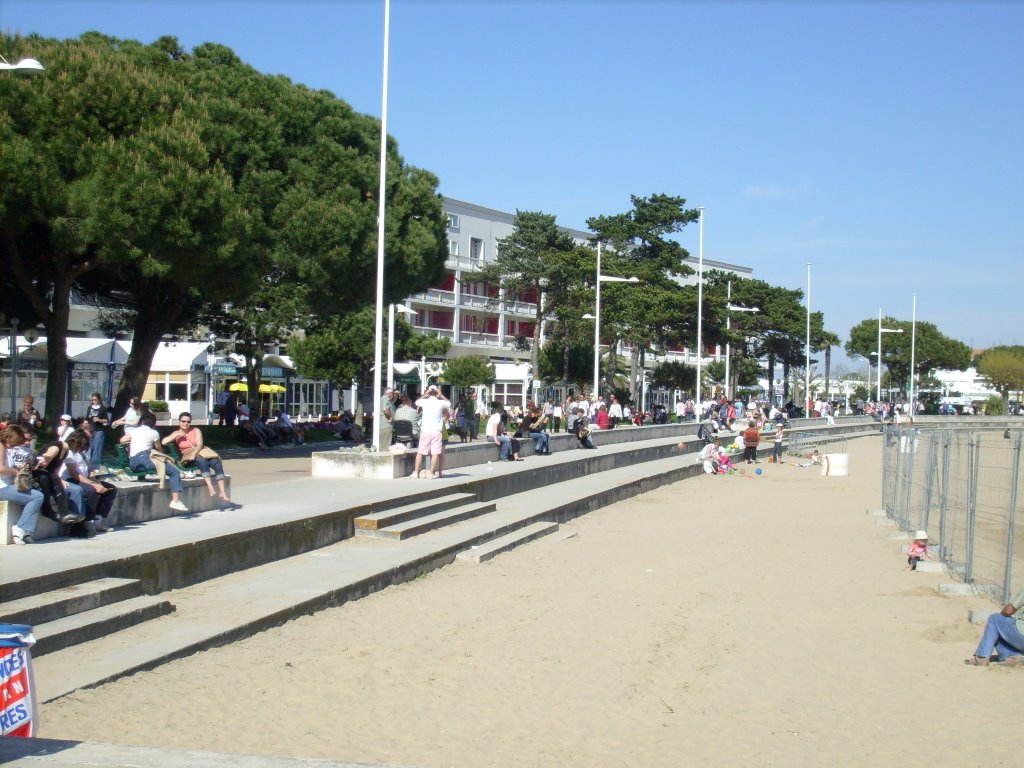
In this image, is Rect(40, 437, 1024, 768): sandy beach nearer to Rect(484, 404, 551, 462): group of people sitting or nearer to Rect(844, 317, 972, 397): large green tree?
Rect(484, 404, 551, 462): group of people sitting

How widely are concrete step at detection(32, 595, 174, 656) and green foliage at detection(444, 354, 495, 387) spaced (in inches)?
1910

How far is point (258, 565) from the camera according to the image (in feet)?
40.1

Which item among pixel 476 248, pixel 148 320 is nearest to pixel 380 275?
pixel 148 320

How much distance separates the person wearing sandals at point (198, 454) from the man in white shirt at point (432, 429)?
5182 millimetres

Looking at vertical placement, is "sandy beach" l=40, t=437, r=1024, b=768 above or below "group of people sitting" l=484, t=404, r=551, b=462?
below

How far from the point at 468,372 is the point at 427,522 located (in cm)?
4287

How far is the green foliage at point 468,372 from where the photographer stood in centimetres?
5828

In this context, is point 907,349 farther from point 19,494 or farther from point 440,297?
point 19,494

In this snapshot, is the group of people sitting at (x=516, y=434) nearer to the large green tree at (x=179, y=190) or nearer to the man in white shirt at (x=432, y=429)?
the man in white shirt at (x=432, y=429)

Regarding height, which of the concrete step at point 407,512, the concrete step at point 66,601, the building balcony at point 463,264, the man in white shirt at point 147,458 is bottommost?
the concrete step at point 407,512

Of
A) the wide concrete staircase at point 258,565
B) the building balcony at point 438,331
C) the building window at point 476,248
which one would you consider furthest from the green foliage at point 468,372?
the wide concrete staircase at point 258,565

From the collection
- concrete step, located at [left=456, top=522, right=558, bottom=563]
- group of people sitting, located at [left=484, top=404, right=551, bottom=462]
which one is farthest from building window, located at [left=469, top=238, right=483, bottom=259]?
concrete step, located at [left=456, top=522, right=558, bottom=563]

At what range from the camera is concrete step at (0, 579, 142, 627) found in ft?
26.3

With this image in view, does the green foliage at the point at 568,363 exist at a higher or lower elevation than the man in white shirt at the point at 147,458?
higher
